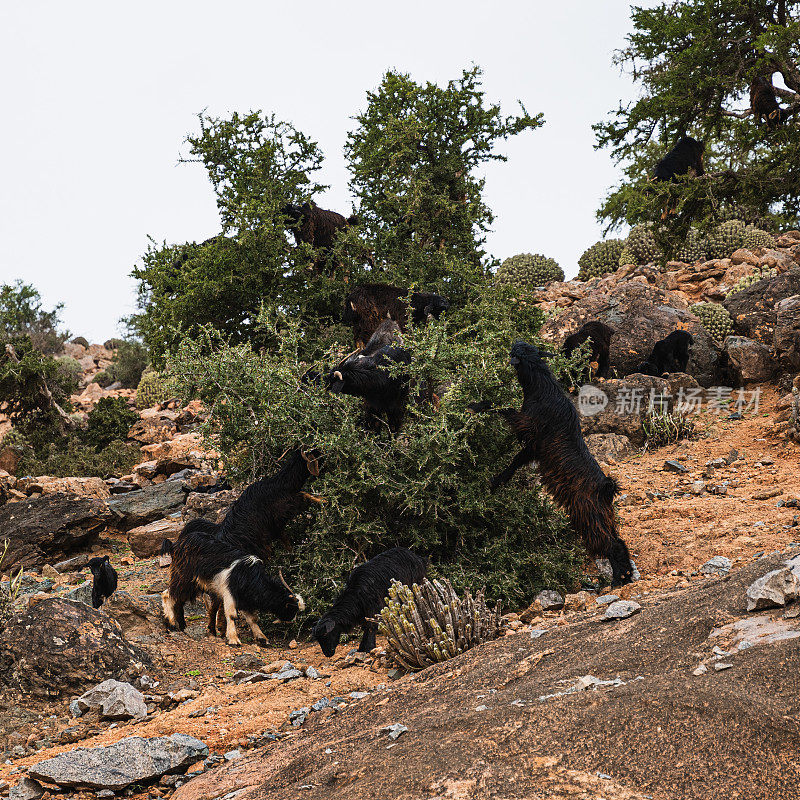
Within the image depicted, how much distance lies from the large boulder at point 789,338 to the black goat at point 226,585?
29.1 ft

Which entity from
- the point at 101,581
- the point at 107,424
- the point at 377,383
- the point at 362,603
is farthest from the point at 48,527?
the point at 107,424

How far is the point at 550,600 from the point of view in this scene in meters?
5.78

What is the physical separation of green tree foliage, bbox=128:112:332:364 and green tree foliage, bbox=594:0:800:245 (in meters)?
6.74

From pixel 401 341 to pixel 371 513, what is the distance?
5.45 ft

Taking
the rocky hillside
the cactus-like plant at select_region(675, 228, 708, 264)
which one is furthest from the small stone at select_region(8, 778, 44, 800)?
the cactus-like plant at select_region(675, 228, 708, 264)

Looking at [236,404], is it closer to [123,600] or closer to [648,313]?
[123,600]

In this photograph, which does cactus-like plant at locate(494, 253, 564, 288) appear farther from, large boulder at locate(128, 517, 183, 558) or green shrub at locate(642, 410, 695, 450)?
large boulder at locate(128, 517, 183, 558)

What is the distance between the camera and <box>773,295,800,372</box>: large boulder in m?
11.2

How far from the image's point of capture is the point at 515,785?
263cm

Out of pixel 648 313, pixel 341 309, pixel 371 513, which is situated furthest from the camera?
pixel 648 313

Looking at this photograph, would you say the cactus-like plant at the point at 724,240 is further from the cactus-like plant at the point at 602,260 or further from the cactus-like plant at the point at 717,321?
the cactus-like plant at the point at 717,321

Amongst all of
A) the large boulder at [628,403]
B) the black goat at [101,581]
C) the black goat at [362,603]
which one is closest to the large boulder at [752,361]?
the large boulder at [628,403]

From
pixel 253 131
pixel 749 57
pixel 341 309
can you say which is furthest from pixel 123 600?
pixel 749 57

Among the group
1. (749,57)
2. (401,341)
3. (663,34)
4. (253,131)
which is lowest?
(401,341)
